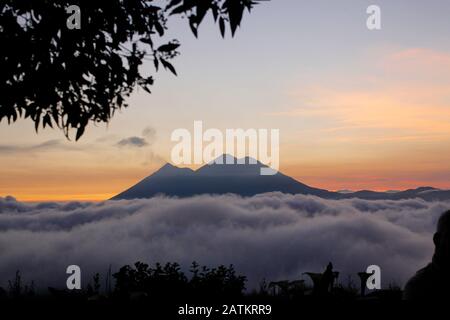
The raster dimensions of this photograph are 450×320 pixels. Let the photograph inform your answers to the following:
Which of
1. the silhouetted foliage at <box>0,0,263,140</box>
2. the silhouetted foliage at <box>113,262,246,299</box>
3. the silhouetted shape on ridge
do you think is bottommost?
the silhouetted foliage at <box>113,262,246,299</box>

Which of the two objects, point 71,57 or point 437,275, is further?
point 71,57

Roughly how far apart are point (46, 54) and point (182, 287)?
4.00 metres

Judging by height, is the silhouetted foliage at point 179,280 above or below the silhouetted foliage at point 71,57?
below

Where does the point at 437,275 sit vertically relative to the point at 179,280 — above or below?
above

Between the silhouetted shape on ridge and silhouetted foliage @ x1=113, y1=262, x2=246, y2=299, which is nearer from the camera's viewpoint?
the silhouetted shape on ridge

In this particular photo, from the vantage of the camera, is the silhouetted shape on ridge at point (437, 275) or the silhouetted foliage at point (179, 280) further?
the silhouetted foliage at point (179, 280)

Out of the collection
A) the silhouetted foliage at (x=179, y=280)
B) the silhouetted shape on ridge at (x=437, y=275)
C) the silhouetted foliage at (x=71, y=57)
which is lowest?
the silhouetted foliage at (x=179, y=280)

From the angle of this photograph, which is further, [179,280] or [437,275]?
[179,280]

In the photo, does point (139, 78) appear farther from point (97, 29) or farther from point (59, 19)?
point (59, 19)
